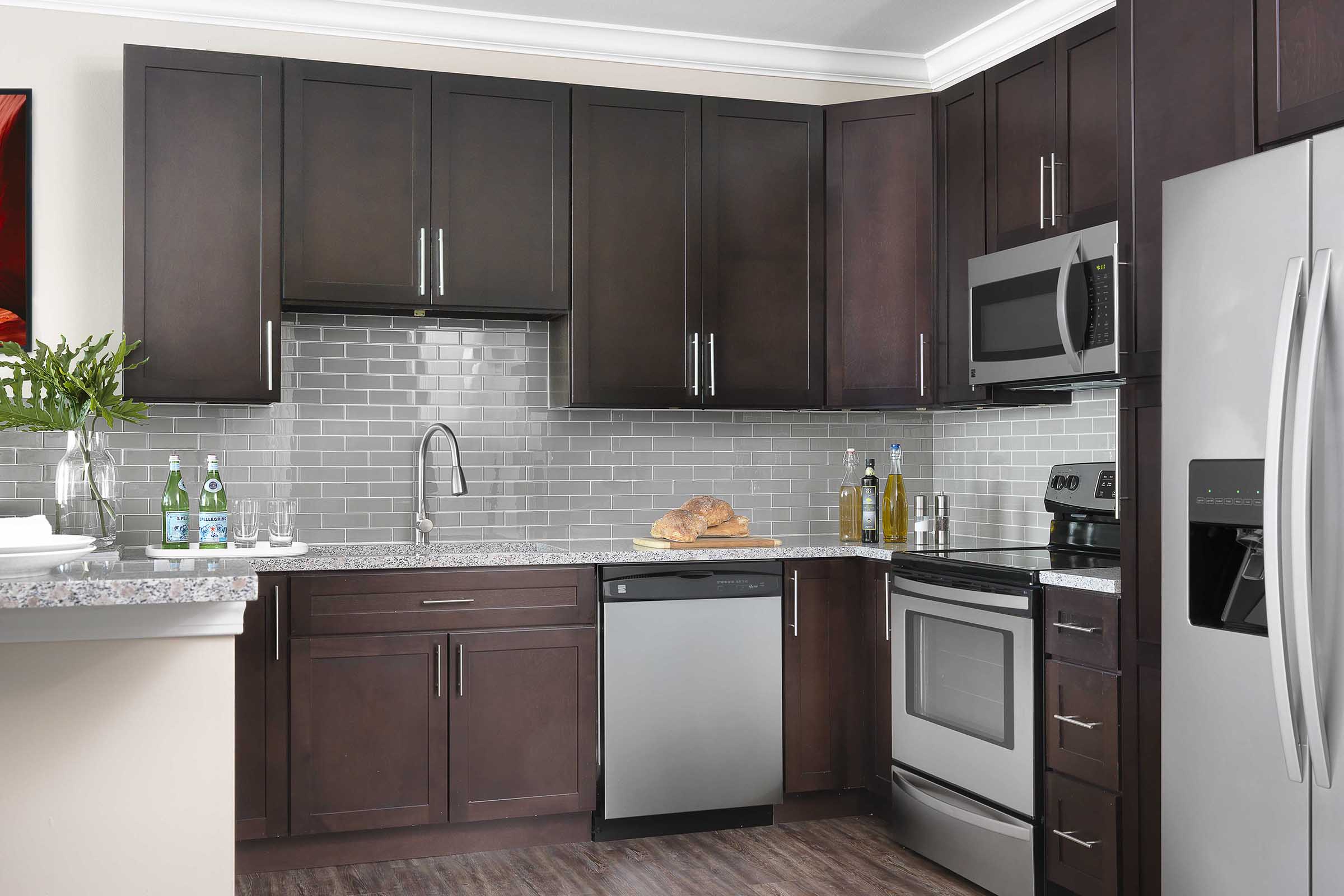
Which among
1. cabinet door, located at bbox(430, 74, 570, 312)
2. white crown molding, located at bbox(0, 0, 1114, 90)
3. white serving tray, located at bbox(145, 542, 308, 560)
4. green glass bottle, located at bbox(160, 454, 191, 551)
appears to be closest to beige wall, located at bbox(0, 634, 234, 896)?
white serving tray, located at bbox(145, 542, 308, 560)

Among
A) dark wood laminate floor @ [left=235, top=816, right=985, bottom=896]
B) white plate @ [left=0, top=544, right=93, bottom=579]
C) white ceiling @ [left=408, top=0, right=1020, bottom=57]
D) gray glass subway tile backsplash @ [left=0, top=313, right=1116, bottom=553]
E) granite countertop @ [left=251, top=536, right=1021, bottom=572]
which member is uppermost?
white ceiling @ [left=408, top=0, right=1020, bottom=57]

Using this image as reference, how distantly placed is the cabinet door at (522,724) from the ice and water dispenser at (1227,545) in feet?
5.97

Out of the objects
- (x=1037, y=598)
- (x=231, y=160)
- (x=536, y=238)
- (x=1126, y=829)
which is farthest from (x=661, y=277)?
(x=1126, y=829)

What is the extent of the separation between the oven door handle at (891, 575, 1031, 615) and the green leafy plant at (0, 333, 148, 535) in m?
2.33

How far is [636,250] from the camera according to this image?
377 cm

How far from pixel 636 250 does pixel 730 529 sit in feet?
3.28

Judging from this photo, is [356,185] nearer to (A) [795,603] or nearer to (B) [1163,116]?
(A) [795,603]

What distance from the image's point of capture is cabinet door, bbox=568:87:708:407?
371 centimetres

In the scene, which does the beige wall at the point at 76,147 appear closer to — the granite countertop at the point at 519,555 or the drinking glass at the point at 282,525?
the drinking glass at the point at 282,525

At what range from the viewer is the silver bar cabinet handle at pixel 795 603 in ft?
11.9

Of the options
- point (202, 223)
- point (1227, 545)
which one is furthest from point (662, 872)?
point (202, 223)

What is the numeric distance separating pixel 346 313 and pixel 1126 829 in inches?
110

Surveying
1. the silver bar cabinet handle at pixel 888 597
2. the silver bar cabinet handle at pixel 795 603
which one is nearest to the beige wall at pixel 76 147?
the silver bar cabinet handle at pixel 795 603

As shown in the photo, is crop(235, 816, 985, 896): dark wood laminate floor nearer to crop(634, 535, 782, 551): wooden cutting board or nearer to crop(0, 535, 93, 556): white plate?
crop(634, 535, 782, 551): wooden cutting board
